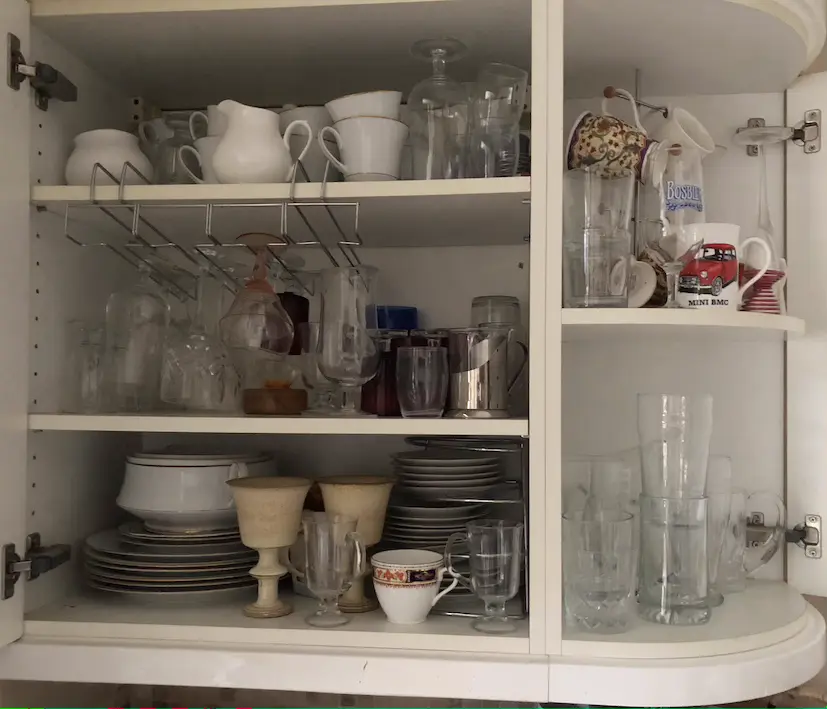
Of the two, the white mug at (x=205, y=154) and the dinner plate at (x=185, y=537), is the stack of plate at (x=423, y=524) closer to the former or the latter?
the dinner plate at (x=185, y=537)

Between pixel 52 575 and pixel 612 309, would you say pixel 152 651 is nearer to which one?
pixel 52 575

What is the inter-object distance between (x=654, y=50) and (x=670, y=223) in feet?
0.85

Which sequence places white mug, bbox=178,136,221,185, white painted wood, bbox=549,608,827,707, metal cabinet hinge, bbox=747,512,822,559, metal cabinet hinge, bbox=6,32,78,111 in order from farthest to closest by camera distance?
metal cabinet hinge, bbox=747,512,822,559 → white mug, bbox=178,136,221,185 → metal cabinet hinge, bbox=6,32,78,111 → white painted wood, bbox=549,608,827,707

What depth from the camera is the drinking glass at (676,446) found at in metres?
1.11

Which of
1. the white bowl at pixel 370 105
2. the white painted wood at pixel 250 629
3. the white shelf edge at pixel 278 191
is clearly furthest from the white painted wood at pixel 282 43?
the white painted wood at pixel 250 629

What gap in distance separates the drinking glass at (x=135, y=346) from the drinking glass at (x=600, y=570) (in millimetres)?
670

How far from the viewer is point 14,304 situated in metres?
1.10

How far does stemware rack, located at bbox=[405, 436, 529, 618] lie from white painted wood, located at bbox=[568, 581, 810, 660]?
0.42 ft

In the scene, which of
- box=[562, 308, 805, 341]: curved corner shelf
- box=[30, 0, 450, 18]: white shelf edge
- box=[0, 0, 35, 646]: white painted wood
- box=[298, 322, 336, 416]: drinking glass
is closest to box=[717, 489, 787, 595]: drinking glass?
box=[562, 308, 805, 341]: curved corner shelf

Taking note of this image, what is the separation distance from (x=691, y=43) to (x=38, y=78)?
909 millimetres

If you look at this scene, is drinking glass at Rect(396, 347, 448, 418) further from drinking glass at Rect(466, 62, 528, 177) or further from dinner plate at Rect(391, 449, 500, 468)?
drinking glass at Rect(466, 62, 528, 177)

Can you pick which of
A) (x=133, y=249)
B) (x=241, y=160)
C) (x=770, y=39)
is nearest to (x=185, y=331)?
(x=133, y=249)

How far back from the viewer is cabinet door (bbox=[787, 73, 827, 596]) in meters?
1.33

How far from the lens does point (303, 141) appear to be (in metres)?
1.20
